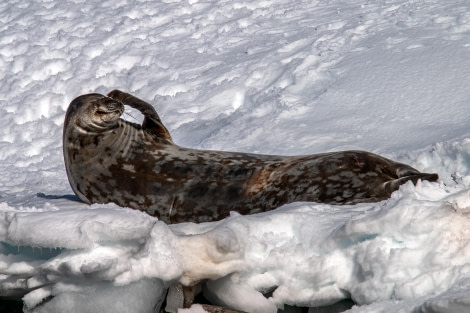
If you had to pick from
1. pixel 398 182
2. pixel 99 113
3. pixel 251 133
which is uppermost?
pixel 99 113

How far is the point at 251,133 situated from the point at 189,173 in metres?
1.23

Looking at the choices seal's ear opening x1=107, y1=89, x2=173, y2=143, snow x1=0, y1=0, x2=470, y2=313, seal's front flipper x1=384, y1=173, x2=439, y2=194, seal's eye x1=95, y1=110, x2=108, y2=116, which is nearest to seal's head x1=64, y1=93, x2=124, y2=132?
seal's eye x1=95, y1=110, x2=108, y2=116

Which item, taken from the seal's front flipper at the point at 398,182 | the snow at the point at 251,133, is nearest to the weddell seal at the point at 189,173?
the seal's front flipper at the point at 398,182

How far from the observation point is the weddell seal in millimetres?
3984

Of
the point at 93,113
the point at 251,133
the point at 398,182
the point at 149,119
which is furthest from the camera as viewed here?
the point at 251,133

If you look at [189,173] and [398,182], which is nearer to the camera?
[398,182]

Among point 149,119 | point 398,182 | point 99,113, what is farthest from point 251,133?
point 398,182

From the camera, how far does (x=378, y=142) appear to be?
5020 mm

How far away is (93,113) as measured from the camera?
4793 mm

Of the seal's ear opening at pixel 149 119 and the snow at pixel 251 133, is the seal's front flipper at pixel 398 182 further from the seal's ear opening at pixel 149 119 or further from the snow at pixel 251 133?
the seal's ear opening at pixel 149 119

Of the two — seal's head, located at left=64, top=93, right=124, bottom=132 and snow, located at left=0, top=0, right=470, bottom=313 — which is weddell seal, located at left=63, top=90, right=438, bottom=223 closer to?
seal's head, located at left=64, top=93, right=124, bottom=132

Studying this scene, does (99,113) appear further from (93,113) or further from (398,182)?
(398,182)

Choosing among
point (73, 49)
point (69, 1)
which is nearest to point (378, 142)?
point (73, 49)

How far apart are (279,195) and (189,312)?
140cm
